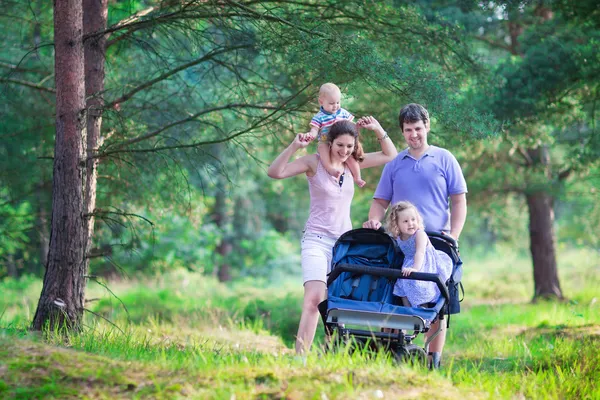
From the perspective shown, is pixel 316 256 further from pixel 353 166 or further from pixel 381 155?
pixel 381 155

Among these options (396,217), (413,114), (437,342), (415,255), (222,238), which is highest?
(413,114)

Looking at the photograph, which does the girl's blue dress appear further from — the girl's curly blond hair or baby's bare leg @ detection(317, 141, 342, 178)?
baby's bare leg @ detection(317, 141, 342, 178)

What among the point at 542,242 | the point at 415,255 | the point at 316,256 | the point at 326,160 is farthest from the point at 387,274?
the point at 542,242

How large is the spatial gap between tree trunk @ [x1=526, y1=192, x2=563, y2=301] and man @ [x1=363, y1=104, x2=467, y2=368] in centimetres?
781

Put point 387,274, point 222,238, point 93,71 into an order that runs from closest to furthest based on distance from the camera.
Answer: point 387,274 → point 93,71 → point 222,238

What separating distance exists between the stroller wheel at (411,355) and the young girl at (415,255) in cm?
34

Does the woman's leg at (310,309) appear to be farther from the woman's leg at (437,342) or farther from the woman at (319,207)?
the woman's leg at (437,342)

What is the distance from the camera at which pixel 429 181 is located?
5.39 m

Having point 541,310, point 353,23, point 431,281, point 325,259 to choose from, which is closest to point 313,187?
point 325,259

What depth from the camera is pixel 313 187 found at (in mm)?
5359

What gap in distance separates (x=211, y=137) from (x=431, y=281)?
538cm

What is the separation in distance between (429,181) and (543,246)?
27.1 ft

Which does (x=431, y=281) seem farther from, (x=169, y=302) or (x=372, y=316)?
(x=169, y=302)

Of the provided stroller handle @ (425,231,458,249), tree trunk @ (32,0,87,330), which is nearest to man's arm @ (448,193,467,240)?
stroller handle @ (425,231,458,249)
